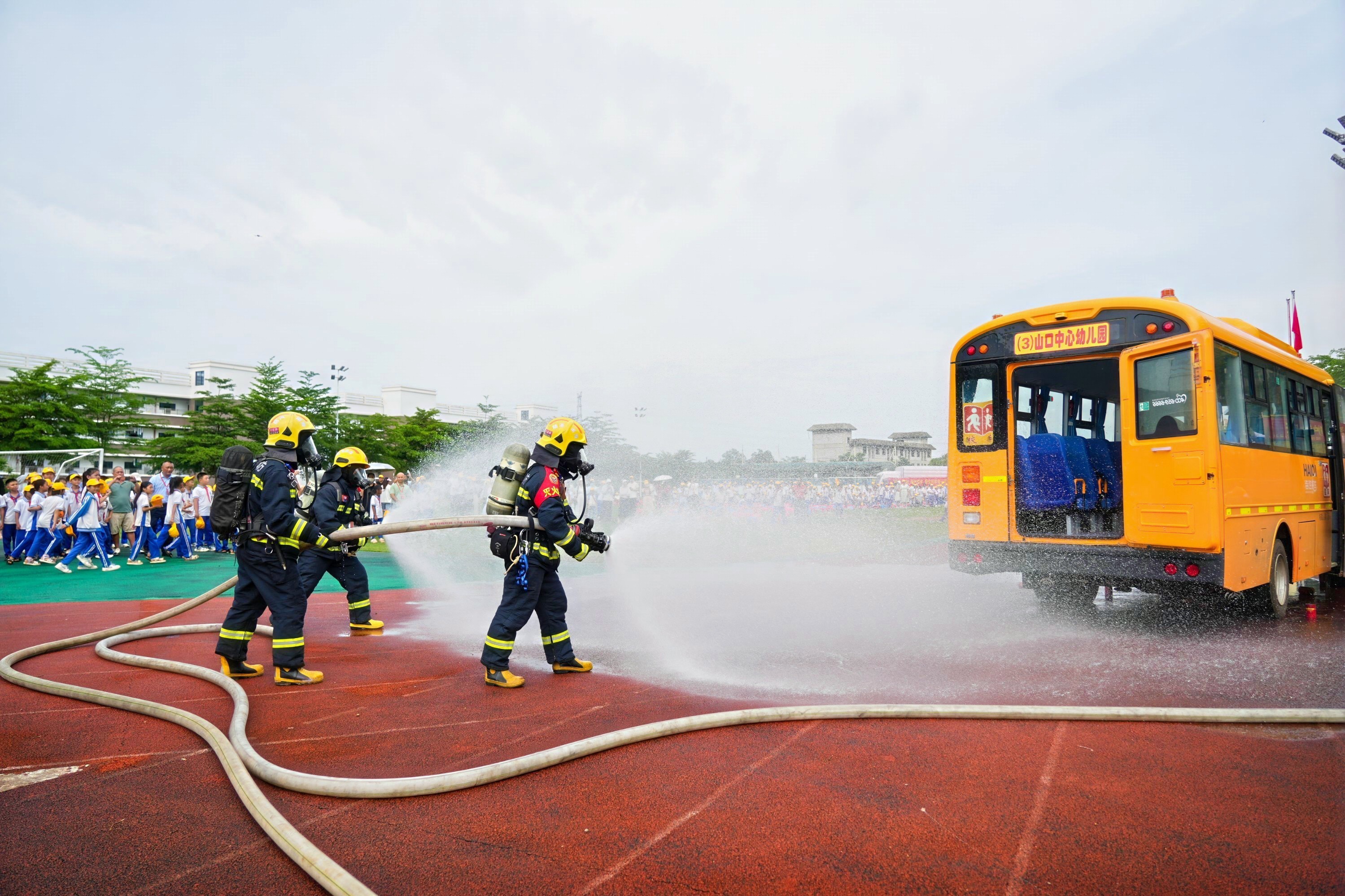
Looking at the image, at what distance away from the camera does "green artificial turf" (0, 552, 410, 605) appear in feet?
35.9

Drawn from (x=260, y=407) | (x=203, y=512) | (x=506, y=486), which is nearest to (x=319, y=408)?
(x=260, y=407)

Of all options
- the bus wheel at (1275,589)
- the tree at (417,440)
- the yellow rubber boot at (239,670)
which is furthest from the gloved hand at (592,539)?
the tree at (417,440)

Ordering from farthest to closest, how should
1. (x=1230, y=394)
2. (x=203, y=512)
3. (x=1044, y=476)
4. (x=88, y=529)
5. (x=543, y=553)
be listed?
(x=203, y=512)
(x=88, y=529)
(x=1044, y=476)
(x=1230, y=394)
(x=543, y=553)

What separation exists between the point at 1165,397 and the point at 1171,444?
0.43 m

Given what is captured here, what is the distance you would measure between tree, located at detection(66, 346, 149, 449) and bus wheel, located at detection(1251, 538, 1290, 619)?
35.4 meters

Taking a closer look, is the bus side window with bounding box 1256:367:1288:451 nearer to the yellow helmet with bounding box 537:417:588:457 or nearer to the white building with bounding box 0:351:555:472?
the yellow helmet with bounding box 537:417:588:457

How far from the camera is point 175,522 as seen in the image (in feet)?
50.8

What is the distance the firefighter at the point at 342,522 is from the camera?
7559 mm

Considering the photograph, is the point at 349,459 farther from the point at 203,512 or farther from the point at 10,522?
the point at 10,522

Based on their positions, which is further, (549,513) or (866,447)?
(866,447)

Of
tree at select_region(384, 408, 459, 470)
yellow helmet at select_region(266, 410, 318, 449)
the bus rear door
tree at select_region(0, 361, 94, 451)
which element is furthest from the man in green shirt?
tree at select_region(384, 408, 459, 470)

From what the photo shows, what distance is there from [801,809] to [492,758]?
68.1 inches

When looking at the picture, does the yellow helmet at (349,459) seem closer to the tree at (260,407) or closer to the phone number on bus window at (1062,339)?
the phone number on bus window at (1062,339)

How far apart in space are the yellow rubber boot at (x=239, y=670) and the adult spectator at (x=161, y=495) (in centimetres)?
1097
